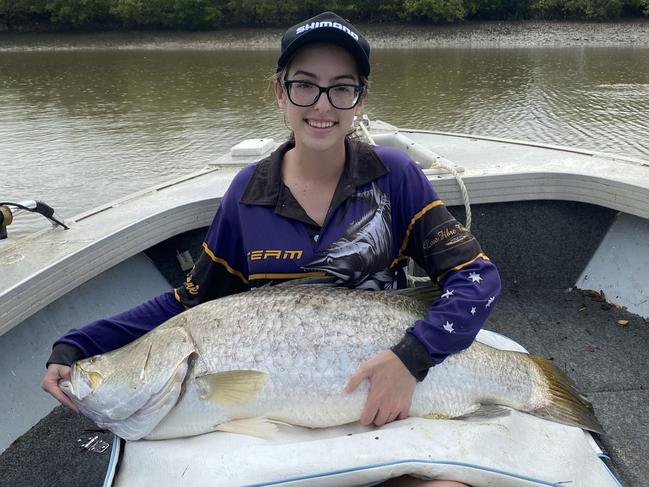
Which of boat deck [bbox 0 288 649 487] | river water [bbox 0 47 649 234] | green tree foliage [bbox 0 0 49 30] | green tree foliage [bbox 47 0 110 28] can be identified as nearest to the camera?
boat deck [bbox 0 288 649 487]

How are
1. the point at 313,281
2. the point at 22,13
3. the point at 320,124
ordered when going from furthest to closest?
the point at 22,13 → the point at 313,281 → the point at 320,124

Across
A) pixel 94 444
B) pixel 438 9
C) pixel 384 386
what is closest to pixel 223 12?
pixel 438 9

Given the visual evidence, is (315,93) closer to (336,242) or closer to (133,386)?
(336,242)

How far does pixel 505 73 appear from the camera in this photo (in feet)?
83.7

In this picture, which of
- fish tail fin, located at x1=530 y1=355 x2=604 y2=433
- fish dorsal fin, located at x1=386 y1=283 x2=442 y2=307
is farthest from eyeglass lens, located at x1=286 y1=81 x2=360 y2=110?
fish tail fin, located at x1=530 y1=355 x2=604 y2=433

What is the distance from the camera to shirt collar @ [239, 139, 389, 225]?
2.27m

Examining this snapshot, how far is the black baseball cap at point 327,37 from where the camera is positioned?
2045 millimetres

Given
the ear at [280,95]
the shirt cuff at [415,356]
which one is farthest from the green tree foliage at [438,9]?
the shirt cuff at [415,356]

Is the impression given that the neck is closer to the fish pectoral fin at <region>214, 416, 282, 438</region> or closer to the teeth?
the teeth

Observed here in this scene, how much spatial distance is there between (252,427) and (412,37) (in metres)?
46.3

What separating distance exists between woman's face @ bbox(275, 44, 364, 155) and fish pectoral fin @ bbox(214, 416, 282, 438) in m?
1.04

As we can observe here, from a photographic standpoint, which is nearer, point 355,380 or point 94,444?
point 355,380

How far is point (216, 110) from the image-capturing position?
1869 cm

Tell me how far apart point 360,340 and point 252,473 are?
60 centimetres
